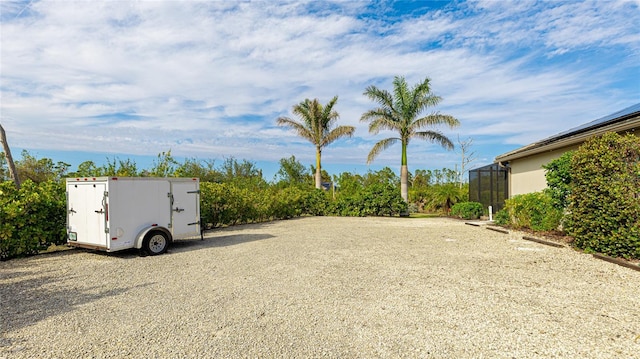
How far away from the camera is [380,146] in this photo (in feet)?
69.8

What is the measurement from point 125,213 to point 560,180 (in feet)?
33.7

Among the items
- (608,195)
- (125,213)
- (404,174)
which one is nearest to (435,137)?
(404,174)

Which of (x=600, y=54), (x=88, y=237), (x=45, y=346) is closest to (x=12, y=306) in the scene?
(x=45, y=346)

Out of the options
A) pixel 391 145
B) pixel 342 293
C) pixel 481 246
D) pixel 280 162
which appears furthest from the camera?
pixel 280 162

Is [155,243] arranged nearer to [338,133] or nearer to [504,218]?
[504,218]

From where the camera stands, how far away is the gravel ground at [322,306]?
3.12 m

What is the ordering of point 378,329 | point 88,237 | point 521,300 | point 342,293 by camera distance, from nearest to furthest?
point 378,329
point 521,300
point 342,293
point 88,237

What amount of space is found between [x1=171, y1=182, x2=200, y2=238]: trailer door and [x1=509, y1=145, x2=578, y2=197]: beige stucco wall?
34.8 ft

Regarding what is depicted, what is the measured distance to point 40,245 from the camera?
7.65 metres

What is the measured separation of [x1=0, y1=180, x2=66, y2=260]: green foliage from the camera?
7.02 meters

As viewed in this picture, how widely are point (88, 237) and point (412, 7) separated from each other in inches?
433

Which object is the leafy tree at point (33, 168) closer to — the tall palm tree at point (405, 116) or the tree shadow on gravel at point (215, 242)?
the tree shadow on gravel at point (215, 242)

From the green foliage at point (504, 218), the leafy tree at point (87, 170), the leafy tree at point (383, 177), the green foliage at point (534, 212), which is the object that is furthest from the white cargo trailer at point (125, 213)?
the leafy tree at point (383, 177)

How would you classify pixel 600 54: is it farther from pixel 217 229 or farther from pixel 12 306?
pixel 12 306
